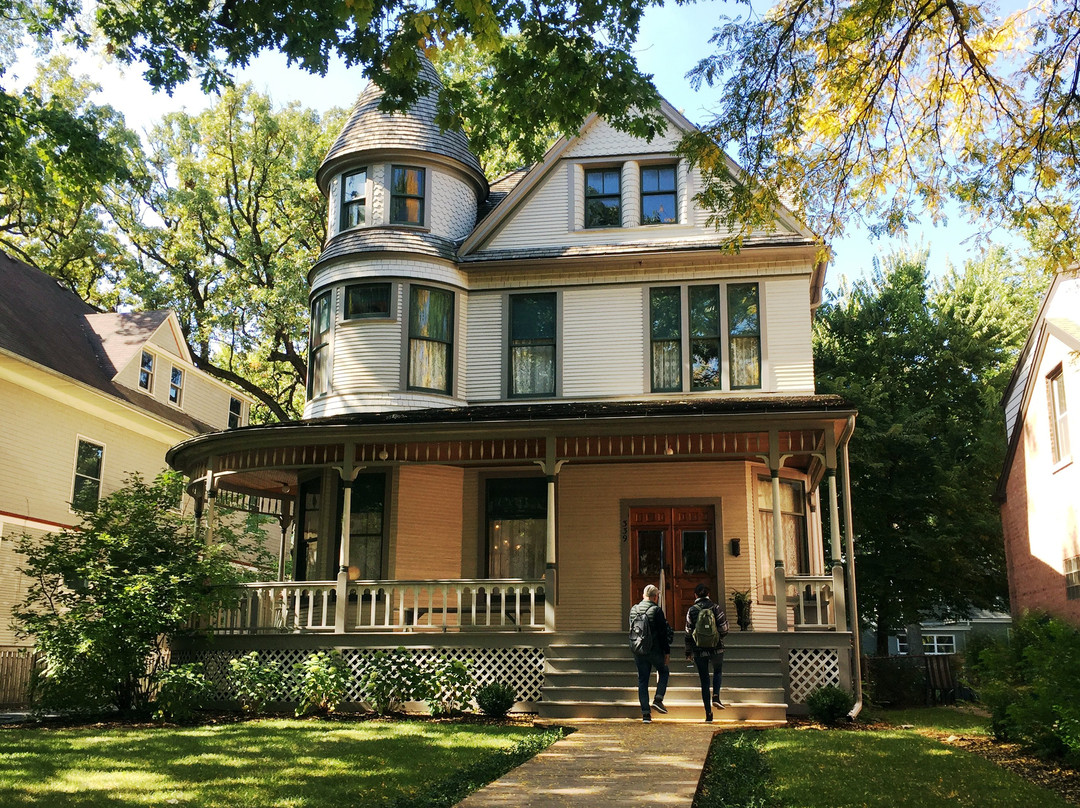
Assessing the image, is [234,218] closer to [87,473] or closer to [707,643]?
[87,473]

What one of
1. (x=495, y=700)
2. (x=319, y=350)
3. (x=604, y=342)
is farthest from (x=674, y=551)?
(x=319, y=350)

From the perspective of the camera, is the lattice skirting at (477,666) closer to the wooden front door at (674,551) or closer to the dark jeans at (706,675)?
the dark jeans at (706,675)

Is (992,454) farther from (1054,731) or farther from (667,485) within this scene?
(1054,731)

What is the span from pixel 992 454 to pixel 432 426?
1468 centimetres

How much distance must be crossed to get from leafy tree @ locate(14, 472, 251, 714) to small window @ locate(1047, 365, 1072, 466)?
14949 mm

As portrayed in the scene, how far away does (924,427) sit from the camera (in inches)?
1039

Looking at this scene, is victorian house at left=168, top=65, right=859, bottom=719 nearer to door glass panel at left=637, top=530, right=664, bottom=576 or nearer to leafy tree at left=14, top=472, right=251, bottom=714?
door glass panel at left=637, top=530, right=664, bottom=576

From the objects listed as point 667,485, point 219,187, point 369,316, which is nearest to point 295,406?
point 219,187

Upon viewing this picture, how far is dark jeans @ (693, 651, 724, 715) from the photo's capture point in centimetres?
1289

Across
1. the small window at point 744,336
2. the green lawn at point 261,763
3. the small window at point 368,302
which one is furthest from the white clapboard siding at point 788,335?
the green lawn at point 261,763

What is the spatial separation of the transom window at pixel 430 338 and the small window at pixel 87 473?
978cm

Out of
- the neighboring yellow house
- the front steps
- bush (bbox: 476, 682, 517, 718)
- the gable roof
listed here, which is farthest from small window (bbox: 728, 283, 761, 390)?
the gable roof

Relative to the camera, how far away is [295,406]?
37969mm

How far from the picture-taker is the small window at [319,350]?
19609mm
